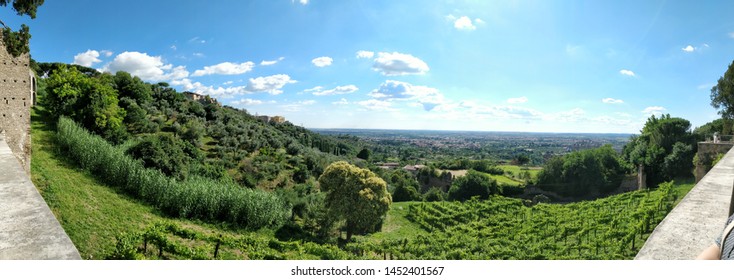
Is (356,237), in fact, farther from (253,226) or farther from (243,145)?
(243,145)

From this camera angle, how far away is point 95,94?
13266 millimetres

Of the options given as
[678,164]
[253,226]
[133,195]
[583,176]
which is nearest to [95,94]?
[133,195]

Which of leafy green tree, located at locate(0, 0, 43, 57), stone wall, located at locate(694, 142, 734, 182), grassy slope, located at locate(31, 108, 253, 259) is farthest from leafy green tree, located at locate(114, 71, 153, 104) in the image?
stone wall, located at locate(694, 142, 734, 182)

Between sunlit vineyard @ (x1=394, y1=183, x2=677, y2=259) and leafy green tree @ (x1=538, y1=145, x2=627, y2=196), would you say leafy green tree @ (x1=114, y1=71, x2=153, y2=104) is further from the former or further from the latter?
leafy green tree @ (x1=538, y1=145, x2=627, y2=196)

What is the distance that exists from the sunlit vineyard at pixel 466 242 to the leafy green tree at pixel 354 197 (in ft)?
2.58

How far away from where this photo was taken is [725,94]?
15.5m

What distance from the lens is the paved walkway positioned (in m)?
1.77

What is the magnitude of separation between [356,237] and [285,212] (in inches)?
108

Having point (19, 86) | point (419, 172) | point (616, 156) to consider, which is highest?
point (19, 86)

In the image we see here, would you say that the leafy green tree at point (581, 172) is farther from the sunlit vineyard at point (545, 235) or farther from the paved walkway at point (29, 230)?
the paved walkway at point (29, 230)

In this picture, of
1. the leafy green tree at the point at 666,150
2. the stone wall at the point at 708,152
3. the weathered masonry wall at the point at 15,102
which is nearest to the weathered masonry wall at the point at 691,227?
the weathered masonry wall at the point at 15,102

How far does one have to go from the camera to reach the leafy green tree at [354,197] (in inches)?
525

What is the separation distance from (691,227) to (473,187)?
30.8 m

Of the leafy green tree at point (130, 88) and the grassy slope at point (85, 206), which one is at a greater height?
the leafy green tree at point (130, 88)
